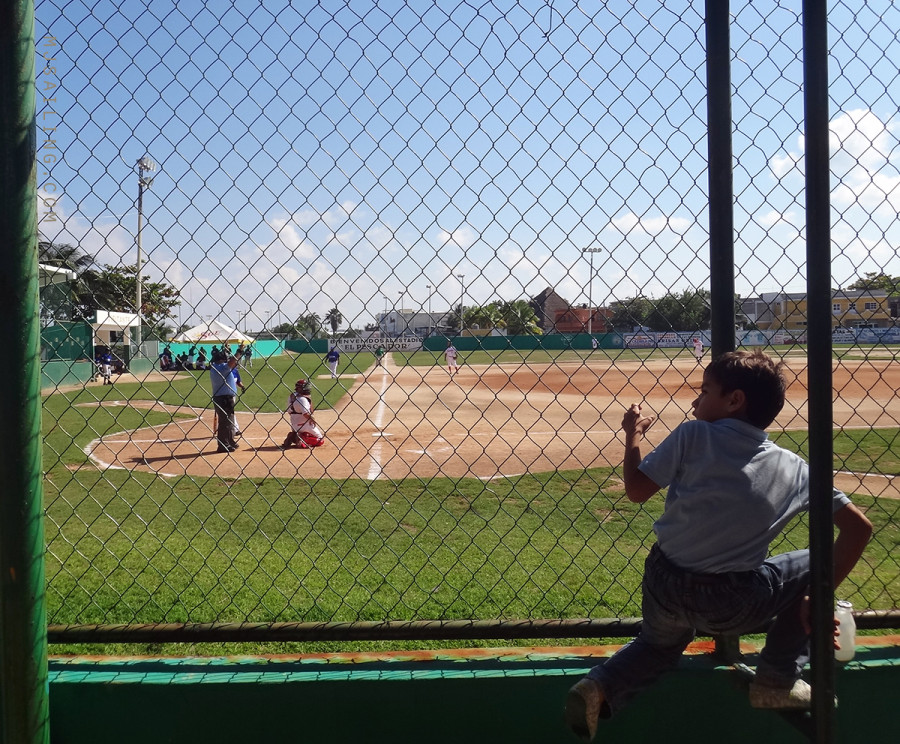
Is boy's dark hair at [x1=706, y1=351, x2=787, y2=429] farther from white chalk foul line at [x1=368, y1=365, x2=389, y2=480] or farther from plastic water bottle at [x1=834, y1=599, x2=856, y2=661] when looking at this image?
white chalk foul line at [x1=368, y1=365, x2=389, y2=480]

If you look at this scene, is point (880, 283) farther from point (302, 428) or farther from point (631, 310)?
point (302, 428)

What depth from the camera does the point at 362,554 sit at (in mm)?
5309

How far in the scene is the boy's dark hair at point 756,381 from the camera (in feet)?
7.26

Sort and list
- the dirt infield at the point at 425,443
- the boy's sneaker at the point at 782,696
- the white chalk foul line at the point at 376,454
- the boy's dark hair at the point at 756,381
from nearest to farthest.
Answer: the boy's sneaker at the point at 782,696
the boy's dark hair at the point at 756,381
the dirt infield at the point at 425,443
the white chalk foul line at the point at 376,454

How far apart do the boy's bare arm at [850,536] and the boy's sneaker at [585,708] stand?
2.54ft

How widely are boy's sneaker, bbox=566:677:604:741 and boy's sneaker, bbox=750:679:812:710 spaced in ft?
1.48

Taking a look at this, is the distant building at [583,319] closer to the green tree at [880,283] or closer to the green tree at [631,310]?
the green tree at [631,310]

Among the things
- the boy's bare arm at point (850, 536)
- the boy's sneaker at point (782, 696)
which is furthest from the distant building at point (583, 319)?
the boy's sneaker at point (782, 696)

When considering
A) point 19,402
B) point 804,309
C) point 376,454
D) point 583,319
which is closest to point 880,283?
point 804,309

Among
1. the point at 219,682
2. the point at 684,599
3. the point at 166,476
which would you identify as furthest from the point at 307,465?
the point at 684,599

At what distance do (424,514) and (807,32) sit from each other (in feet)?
17.7

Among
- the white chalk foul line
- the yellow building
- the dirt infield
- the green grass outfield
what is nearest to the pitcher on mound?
the dirt infield

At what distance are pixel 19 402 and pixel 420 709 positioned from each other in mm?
1597

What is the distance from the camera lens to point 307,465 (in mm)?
9898
